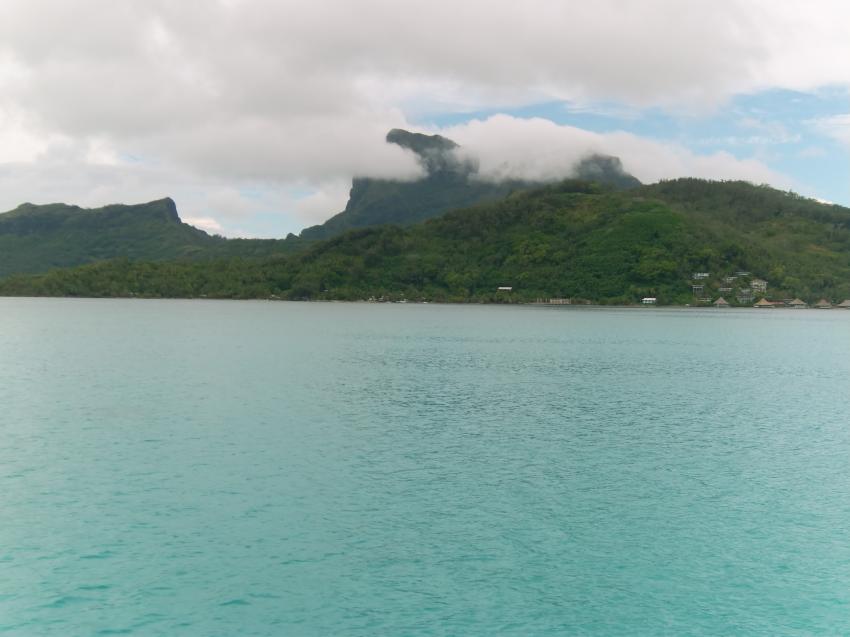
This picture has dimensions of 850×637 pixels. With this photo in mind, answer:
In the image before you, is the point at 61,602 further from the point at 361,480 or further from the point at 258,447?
the point at 258,447

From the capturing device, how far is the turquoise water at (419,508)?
1783cm

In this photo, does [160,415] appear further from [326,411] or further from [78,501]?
[78,501]

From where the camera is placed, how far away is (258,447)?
34.5m

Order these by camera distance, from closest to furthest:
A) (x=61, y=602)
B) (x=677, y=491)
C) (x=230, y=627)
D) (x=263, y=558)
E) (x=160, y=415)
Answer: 1. (x=230, y=627)
2. (x=61, y=602)
3. (x=263, y=558)
4. (x=677, y=491)
5. (x=160, y=415)

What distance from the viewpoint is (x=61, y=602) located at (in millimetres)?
17859

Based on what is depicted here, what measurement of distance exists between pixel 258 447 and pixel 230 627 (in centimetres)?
1811

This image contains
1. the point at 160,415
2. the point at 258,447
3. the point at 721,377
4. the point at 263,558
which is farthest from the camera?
the point at 721,377

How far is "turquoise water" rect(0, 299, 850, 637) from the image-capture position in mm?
17828

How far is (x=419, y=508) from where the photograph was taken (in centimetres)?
2509

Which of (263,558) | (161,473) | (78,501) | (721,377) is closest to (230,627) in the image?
(263,558)

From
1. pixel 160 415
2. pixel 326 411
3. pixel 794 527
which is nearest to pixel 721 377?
pixel 326 411

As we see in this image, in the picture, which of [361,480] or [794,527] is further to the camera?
[361,480]

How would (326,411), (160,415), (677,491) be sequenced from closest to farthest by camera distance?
1. (677,491)
2. (160,415)
3. (326,411)

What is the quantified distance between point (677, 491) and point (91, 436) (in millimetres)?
28797
